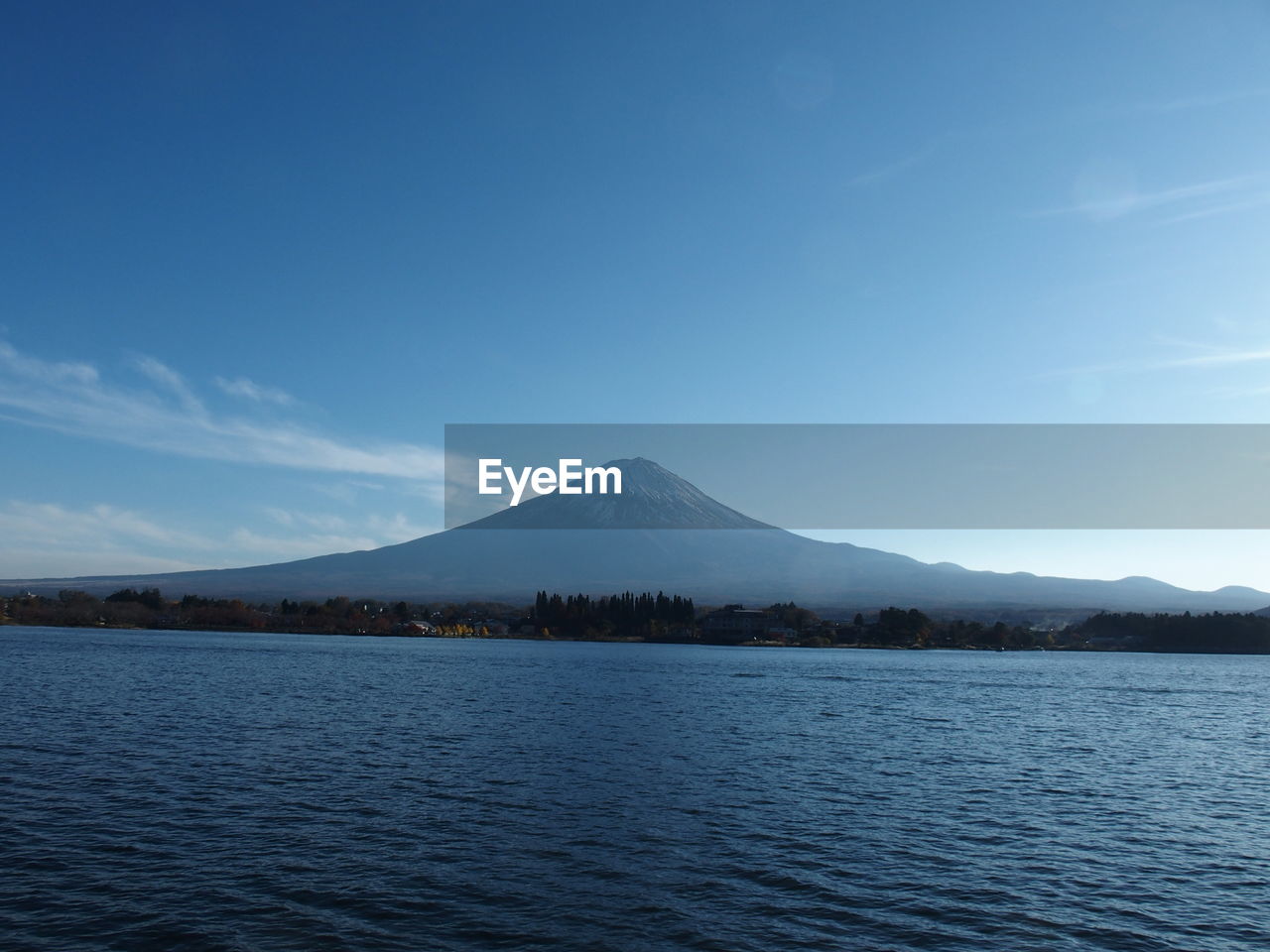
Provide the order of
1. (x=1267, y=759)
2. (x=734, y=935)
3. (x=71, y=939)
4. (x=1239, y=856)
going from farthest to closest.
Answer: (x=1267, y=759) → (x=1239, y=856) → (x=734, y=935) → (x=71, y=939)

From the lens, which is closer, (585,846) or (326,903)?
(326,903)

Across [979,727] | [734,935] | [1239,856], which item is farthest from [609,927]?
[979,727]

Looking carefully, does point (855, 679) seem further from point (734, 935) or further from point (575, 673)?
point (734, 935)

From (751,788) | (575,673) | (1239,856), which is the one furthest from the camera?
(575,673)

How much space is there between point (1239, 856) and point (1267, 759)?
74.9 feet

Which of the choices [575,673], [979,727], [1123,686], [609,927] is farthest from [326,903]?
[1123,686]

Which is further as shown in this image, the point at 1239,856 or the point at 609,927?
the point at 1239,856

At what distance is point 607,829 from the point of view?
23.9m

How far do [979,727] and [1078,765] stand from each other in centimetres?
1264

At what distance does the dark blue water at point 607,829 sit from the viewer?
672 inches

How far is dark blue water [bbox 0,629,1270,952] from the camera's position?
56.0ft

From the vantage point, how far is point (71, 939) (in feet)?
50.8

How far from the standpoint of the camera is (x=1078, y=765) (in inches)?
1490

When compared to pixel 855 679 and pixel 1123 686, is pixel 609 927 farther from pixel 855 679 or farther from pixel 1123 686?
pixel 1123 686
